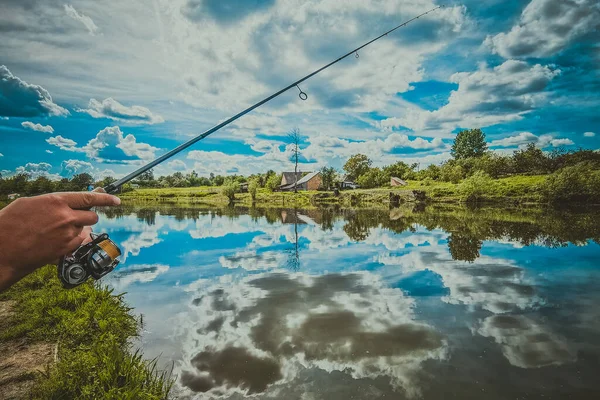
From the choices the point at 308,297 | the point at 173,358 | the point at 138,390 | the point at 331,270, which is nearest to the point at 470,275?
the point at 331,270

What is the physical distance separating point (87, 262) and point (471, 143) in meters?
130

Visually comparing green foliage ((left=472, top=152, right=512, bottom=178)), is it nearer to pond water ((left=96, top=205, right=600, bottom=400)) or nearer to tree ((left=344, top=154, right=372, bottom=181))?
tree ((left=344, top=154, right=372, bottom=181))

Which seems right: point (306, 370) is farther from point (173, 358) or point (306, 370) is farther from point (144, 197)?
point (144, 197)

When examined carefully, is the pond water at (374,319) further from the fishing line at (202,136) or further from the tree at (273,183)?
the tree at (273,183)

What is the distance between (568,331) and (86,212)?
34.9ft

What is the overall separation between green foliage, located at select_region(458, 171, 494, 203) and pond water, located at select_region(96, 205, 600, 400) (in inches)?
1677

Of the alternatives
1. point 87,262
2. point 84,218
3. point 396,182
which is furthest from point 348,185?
point 84,218

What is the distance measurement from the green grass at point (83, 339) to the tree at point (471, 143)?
122m

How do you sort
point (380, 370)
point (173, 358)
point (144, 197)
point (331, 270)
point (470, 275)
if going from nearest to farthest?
point (380, 370), point (173, 358), point (470, 275), point (331, 270), point (144, 197)

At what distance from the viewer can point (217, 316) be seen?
8.95 metres

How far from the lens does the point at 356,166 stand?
374ft

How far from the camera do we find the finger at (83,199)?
7.74 ft

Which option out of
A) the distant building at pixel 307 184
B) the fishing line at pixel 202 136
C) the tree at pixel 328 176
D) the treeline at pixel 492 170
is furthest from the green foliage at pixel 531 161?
the fishing line at pixel 202 136

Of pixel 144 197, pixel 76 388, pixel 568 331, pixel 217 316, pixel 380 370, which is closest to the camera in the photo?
pixel 76 388
